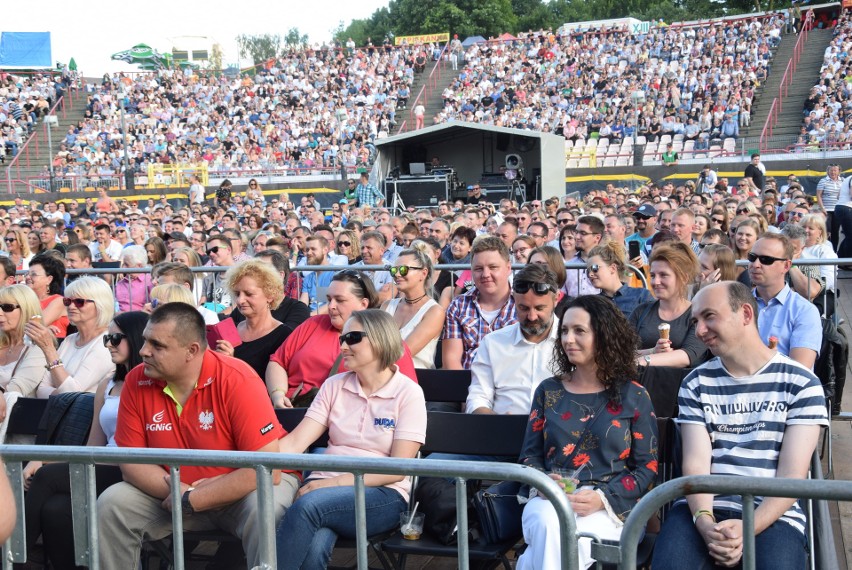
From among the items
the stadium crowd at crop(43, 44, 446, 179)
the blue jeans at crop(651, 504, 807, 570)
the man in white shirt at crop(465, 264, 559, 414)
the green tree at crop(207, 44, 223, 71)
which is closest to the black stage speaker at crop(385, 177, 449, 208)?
the stadium crowd at crop(43, 44, 446, 179)

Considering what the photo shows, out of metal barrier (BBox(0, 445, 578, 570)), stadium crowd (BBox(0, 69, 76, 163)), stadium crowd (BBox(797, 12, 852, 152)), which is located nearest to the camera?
metal barrier (BBox(0, 445, 578, 570))

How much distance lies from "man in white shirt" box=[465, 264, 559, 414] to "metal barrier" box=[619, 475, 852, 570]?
1.99m

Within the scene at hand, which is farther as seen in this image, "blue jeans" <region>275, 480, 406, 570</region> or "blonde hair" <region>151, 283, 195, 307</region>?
"blonde hair" <region>151, 283, 195, 307</region>

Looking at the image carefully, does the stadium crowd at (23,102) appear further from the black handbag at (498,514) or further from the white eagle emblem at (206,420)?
the black handbag at (498,514)

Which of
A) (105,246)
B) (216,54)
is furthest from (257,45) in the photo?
(105,246)

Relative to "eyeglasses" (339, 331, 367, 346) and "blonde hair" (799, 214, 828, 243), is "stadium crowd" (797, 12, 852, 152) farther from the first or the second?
"eyeglasses" (339, 331, 367, 346)

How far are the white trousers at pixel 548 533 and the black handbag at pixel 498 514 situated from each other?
0.64ft

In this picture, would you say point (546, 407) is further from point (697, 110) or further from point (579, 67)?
point (579, 67)

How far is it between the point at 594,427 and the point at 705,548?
656mm

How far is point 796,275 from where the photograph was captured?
6566 mm

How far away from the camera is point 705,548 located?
328 cm

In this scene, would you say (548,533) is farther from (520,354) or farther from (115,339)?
(115,339)

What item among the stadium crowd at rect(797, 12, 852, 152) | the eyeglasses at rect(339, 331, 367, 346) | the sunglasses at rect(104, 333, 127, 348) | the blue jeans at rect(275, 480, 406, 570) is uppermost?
the stadium crowd at rect(797, 12, 852, 152)

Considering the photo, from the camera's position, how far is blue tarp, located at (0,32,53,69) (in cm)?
6438
